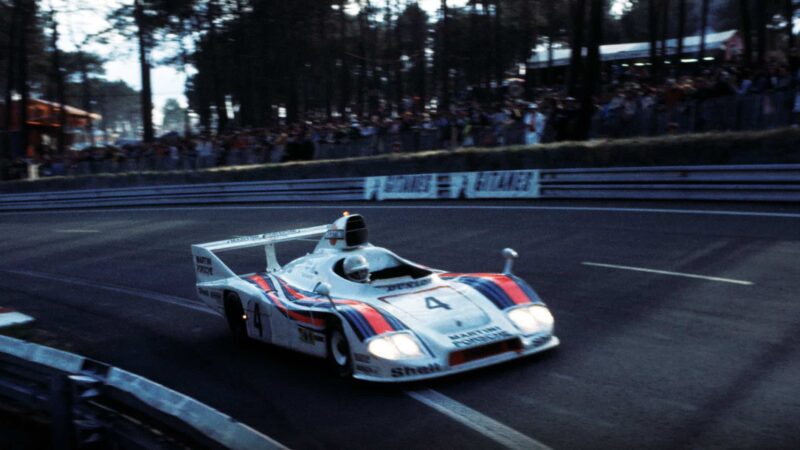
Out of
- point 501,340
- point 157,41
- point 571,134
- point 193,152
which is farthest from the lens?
point 157,41

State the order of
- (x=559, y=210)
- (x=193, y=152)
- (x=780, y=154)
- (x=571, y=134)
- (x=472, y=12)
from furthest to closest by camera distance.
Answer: (x=472, y=12), (x=193, y=152), (x=571, y=134), (x=559, y=210), (x=780, y=154)

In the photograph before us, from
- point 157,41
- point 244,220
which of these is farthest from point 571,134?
point 157,41

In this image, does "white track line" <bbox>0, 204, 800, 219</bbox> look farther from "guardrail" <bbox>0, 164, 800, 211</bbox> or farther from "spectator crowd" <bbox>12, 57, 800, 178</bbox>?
"spectator crowd" <bbox>12, 57, 800, 178</bbox>

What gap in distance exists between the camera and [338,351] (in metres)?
7.06

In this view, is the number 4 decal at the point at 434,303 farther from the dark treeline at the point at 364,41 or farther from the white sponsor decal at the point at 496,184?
the dark treeline at the point at 364,41

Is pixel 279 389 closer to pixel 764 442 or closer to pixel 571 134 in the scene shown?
pixel 764 442

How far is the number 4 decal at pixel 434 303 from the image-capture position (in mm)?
7102

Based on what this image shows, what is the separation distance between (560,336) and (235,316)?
342 cm

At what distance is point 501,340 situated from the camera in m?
6.66

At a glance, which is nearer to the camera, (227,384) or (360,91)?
(227,384)

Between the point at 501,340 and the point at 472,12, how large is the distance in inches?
1850

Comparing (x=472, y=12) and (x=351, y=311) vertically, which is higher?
(x=472, y=12)

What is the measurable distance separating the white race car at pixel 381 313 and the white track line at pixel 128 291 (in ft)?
6.83

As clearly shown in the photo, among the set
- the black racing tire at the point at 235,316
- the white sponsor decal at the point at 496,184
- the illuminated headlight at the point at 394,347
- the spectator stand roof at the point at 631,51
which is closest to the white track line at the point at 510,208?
the white sponsor decal at the point at 496,184
